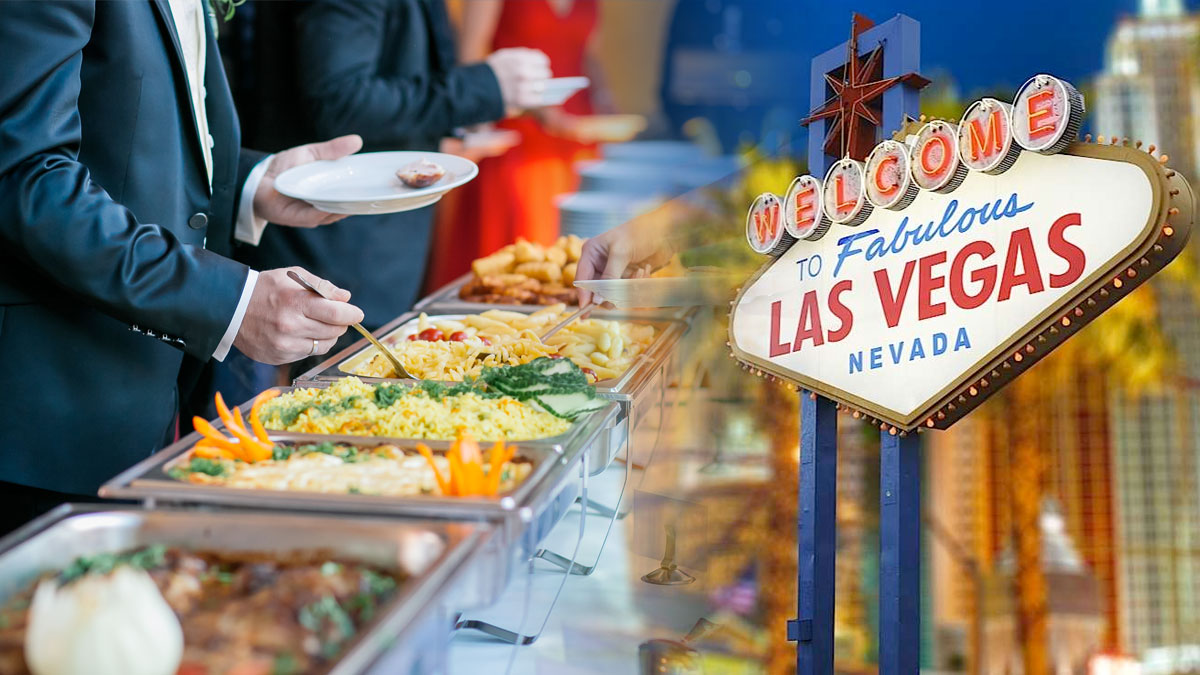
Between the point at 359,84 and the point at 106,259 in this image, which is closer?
the point at 106,259

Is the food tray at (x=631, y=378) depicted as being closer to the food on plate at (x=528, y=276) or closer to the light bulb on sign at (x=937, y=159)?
the food on plate at (x=528, y=276)

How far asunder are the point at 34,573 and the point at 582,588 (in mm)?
924

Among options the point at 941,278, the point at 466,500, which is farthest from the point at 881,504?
the point at 466,500

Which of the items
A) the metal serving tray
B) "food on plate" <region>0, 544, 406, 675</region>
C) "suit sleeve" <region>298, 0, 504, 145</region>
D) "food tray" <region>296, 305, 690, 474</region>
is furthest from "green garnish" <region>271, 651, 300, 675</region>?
"suit sleeve" <region>298, 0, 504, 145</region>

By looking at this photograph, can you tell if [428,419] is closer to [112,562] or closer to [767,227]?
[112,562]

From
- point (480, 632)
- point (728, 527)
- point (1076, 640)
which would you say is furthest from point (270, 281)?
point (1076, 640)

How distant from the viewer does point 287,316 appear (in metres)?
1.68

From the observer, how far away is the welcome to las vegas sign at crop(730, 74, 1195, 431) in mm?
1479

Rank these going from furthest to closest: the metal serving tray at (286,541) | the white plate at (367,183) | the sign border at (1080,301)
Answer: the white plate at (367,183), the sign border at (1080,301), the metal serving tray at (286,541)

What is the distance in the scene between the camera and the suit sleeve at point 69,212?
1594mm

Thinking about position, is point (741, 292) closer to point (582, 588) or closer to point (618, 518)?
point (618, 518)

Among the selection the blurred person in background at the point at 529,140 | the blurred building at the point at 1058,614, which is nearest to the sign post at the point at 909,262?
the blurred person in background at the point at 529,140

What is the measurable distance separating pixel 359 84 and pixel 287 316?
49.9 inches

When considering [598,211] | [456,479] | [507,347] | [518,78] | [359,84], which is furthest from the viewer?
[518,78]
